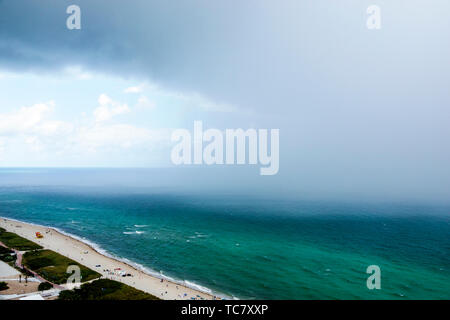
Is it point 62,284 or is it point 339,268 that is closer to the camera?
point 62,284

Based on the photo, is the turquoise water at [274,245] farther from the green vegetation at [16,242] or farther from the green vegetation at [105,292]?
the green vegetation at [16,242]

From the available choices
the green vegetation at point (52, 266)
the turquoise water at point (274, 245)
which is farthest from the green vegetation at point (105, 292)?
the turquoise water at point (274, 245)

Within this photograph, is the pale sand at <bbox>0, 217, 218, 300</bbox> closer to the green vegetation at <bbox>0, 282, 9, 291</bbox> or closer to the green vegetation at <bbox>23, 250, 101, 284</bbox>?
the green vegetation at <bbox>23, 250, 101, 284</bbox>

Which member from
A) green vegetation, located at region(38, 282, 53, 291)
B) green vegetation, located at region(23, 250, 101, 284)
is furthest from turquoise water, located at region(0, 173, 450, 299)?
green vegetation, located at region(38, 282, 53, 291)

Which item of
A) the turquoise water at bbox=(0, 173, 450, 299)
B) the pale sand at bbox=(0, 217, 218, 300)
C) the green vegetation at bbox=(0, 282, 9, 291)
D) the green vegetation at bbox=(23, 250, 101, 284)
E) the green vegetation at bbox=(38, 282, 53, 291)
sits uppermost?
the green vegetation at bbox=(0, 282, 9, 291)
